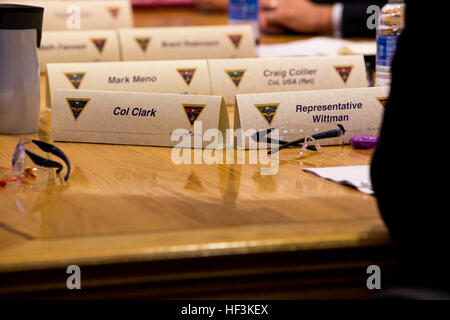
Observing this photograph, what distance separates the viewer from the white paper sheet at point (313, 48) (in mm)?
1983

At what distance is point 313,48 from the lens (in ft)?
7.13

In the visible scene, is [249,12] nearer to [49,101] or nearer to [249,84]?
[249,84]

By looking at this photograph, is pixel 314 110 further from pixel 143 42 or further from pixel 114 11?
pixel 114 11

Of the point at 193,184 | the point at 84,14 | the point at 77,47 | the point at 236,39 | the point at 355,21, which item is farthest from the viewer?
the point at 355,21

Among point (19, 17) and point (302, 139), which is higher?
point (19, 17)

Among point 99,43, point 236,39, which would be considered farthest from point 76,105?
point 236,39

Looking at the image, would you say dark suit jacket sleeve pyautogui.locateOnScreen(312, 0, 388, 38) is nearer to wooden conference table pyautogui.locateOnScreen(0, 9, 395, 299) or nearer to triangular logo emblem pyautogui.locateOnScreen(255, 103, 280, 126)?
triangular logo emblem pyautogui.locateOnScreen(255, 103, 280, 126)

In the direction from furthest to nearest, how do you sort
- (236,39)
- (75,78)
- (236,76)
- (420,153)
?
(236,39) < (236,76) < (75,78) < (420,153)

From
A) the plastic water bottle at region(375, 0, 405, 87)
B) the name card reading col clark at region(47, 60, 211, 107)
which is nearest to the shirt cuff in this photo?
the plastic water bottle at region(375, 0, 405, 87)

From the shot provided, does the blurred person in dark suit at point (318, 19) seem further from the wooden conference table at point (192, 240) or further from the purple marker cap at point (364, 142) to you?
the wooden conference table at point (192, 240)

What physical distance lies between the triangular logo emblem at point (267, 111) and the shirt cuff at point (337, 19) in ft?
5.79

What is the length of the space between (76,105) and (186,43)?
848 millimetres

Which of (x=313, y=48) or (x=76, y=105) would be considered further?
(x=313, y=48)

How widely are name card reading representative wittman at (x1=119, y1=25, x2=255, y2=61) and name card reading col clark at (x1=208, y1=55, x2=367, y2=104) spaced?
478mm
